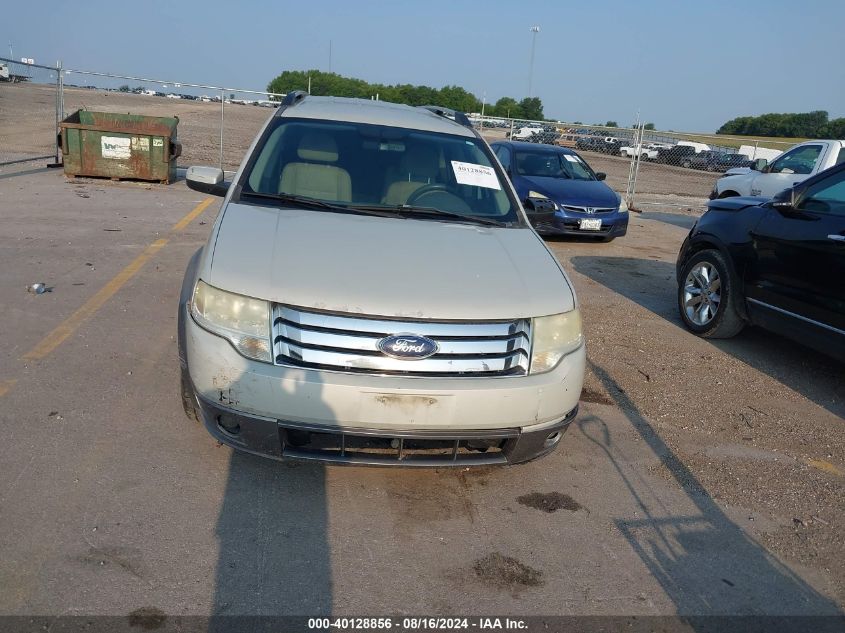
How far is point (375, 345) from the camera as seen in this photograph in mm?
3291

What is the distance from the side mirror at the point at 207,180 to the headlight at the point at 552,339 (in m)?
2.59

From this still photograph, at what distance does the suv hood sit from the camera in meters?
3.33

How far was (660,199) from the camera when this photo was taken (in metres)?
21.2

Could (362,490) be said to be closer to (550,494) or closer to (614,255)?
(550,494)

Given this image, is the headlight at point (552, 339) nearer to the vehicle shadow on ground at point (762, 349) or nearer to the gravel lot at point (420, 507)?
the gravel lot at point (420, 507)

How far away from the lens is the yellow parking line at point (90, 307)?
5.24 metres

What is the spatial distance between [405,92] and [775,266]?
7080 centimetres

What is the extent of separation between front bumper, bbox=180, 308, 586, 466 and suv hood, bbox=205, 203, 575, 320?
30 cm

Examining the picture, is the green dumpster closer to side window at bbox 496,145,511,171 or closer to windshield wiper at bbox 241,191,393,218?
side window at bbox 496,145,511,171

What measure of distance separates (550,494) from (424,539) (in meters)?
0.81

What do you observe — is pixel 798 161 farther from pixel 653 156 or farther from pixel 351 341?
pixel 653 156

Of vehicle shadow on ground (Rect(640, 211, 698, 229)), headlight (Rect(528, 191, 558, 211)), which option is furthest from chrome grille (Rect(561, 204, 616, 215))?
vehicle shadow on ground (Rect(640, 211, 698, 229))

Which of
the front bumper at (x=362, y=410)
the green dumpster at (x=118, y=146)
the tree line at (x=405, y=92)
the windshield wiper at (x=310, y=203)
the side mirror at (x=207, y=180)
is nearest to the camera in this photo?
the front bumper at (x=362, y=410)

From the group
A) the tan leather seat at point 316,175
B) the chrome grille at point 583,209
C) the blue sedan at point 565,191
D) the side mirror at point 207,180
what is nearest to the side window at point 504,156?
the blue sedan at point 565,191
